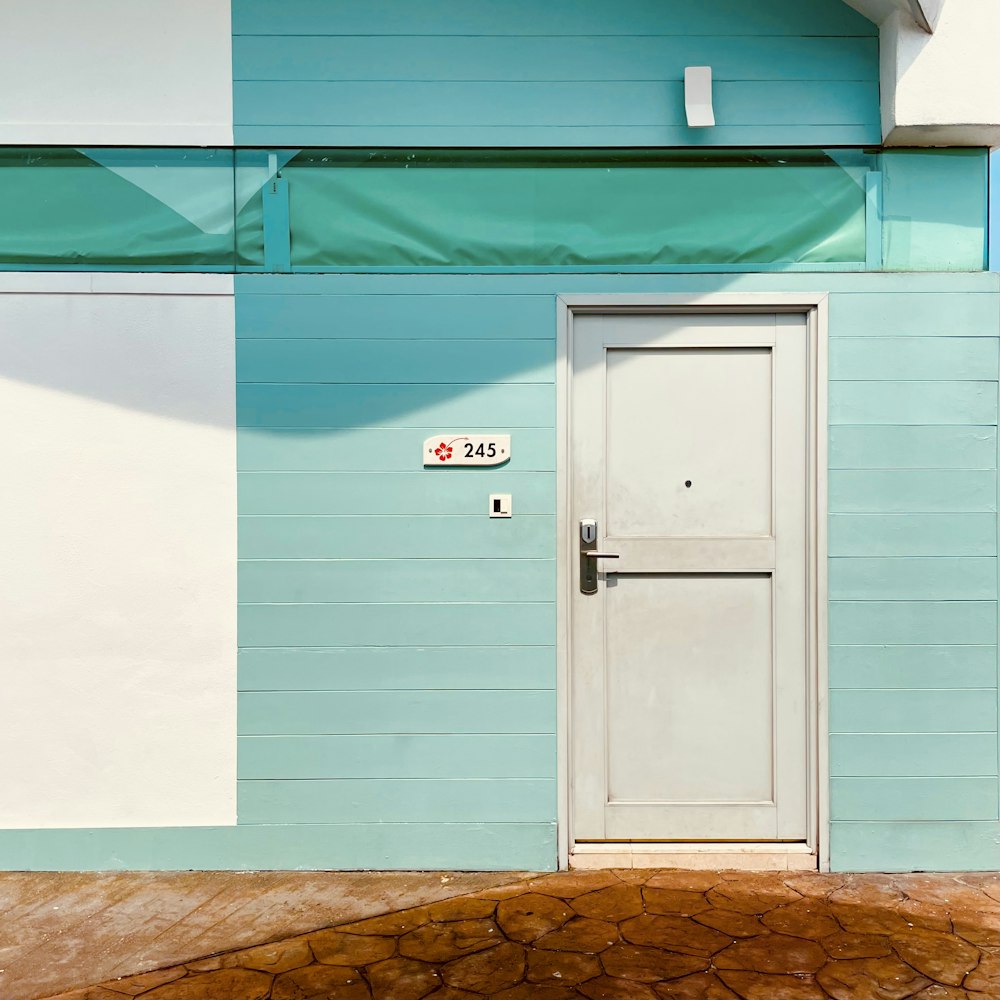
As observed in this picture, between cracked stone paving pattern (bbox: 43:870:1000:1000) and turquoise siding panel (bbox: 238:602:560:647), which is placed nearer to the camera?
cracked stone paving pattern (bbox: 43:870:1000:1000)

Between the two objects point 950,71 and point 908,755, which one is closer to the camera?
point 950,71

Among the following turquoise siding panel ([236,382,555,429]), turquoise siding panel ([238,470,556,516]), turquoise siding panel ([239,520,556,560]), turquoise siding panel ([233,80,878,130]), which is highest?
turquoise siding panel ([233,80,878,130])

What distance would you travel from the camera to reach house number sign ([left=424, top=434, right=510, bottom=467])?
312 centimetres

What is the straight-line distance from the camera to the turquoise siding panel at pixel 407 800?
3.13m

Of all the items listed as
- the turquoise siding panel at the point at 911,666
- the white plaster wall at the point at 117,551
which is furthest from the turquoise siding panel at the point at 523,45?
the turquoise siding panel at the point at 911,666

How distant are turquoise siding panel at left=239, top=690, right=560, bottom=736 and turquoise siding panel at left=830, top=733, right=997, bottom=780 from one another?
1090 mm

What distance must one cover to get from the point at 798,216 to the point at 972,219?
0.64 metres

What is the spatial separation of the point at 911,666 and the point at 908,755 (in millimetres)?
326

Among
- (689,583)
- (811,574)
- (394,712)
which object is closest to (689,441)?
(689,583)

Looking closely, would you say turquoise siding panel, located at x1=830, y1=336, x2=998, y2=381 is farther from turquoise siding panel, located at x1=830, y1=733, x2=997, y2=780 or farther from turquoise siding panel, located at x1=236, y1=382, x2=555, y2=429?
turquoise siding panel, located at x1=830, y1=733, x2=997, y2=780

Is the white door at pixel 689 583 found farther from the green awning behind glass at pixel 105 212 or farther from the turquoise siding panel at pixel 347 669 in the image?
the green awning behind glass at pixel 105 212

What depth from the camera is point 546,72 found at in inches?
124

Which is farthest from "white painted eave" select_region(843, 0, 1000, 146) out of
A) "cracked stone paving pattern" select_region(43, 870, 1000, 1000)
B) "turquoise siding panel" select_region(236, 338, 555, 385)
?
"cracked stone paving pattern" select_region(43, 870, 1000, 1000)

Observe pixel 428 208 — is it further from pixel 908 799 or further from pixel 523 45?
pixel 908 799
